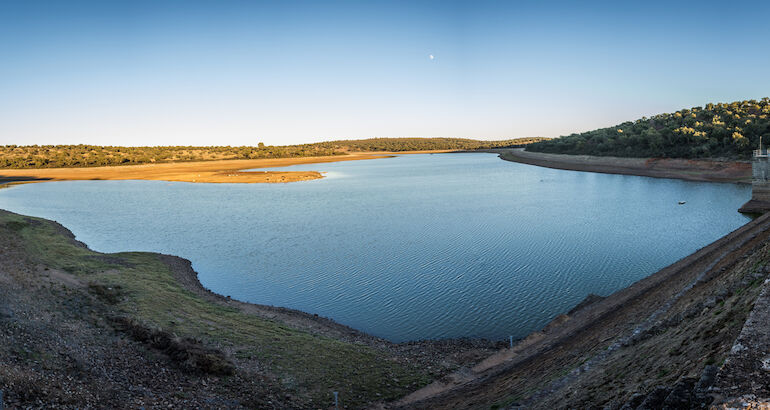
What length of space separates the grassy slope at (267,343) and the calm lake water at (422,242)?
256 centimetres

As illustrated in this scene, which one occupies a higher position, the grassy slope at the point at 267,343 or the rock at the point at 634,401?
the rock at the point at 634,401

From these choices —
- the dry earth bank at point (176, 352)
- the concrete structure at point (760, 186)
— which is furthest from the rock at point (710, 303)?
the concrete structure at point (760, 186)

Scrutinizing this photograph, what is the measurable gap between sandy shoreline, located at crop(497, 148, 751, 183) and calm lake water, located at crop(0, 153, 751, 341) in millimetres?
3548

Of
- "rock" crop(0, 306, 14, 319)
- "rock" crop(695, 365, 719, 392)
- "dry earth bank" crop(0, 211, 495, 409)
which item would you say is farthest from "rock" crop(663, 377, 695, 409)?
"rock" crop(0, 306, 14, 319)

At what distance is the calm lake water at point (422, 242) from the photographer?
16047 mm

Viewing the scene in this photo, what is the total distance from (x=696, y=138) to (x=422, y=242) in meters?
54.6

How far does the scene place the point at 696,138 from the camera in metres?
59.5

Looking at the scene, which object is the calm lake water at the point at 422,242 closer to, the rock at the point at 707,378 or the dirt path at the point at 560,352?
the dirt path at the point at 560,352

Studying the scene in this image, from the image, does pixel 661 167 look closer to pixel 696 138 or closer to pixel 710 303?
pixel 696 138

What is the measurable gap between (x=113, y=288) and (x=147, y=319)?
354 centimetres

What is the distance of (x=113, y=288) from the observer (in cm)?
1434

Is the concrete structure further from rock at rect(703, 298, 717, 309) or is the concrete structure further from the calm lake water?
rock at rect(703, 298, 717, 309)

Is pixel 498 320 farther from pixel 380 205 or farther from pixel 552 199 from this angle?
pixel 552 199

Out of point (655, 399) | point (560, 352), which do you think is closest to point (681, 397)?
point (655, 399)
